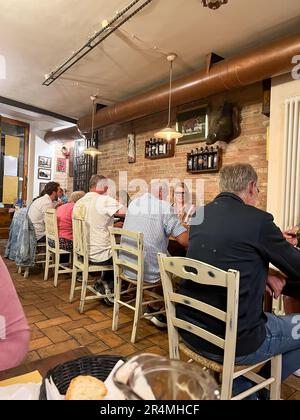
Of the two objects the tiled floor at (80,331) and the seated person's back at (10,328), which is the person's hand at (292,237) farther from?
the seated person's back at (10,328)

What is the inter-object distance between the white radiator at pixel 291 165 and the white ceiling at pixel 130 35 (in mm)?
830

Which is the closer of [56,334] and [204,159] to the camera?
[56,334]

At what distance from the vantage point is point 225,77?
10.2ft

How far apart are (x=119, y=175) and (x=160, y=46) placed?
2.80 m

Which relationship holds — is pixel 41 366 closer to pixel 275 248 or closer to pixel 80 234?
pixel 275 248

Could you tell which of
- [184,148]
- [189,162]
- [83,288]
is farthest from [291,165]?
[83,288]

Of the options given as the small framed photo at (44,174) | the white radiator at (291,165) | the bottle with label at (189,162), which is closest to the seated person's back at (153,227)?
the white radiator at (291,165)

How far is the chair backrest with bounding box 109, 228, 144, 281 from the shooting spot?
2.15 metres

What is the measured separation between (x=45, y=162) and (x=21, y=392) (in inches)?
292

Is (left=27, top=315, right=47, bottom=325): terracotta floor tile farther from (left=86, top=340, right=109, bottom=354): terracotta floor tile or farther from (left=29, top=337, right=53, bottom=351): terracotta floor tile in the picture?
(left=86, top=340, right=109, bottom=354): terracotta floor tile

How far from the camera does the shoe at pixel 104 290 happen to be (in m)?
3.00
